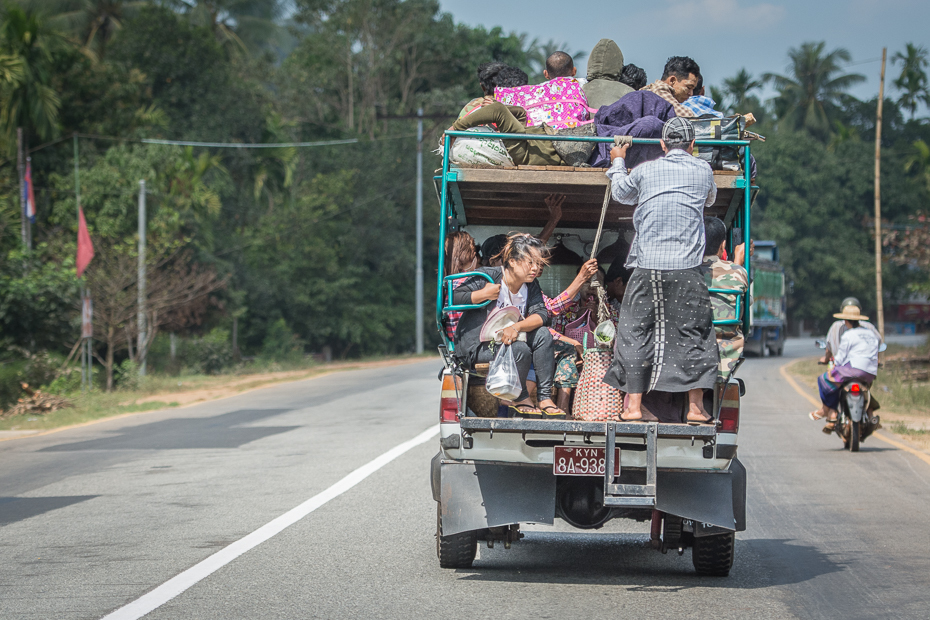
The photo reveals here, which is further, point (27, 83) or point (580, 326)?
point (27, 83)

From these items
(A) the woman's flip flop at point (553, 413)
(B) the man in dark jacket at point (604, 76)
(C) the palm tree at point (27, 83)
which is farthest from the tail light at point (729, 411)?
(C) the palm tree at point (27, 83)

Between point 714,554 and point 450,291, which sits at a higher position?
point 450,291

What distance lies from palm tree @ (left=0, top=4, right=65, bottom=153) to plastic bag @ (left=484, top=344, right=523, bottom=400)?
2340 cm

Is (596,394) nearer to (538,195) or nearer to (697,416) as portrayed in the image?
(697,416)

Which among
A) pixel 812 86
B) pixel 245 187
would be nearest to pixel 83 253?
pixel 245 187

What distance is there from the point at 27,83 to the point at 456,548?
2381 cm

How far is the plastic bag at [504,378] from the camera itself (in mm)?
5805

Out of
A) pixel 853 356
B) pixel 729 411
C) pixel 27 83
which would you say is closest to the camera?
pixel 729 411

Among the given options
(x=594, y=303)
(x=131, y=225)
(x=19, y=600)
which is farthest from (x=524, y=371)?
(x=131, y=225)

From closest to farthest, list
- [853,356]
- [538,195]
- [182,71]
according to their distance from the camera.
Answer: [538,195] → [853,356] → [182,71]

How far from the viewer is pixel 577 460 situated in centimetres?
563

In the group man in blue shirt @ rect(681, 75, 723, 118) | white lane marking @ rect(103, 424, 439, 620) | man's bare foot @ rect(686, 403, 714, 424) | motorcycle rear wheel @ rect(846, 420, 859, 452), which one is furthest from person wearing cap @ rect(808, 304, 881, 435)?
man's bare foot @ rect(686, 403, 714, 424)

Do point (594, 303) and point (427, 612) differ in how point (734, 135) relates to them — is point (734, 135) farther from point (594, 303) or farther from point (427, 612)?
point (427, 612)

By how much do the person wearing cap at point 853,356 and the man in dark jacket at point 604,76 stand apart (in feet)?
20.3
